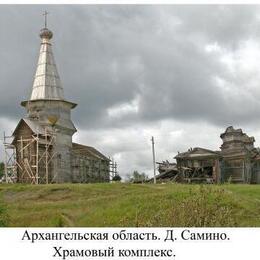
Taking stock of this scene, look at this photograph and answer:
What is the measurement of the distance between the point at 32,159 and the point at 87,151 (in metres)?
10.9

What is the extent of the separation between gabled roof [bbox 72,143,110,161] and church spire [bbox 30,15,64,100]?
5.98 meters

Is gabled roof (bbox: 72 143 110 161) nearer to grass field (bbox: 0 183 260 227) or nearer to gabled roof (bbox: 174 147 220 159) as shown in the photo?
gabled roof (bbox: 174 147 220 159)

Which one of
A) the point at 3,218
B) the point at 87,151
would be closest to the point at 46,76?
the point at 87,151

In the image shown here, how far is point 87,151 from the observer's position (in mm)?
53344

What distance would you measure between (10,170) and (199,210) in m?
36.9

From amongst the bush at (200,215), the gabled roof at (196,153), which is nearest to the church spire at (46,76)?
the gabled roof at (196,153)

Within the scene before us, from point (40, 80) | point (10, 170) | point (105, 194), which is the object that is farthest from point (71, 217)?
point (40, 80)

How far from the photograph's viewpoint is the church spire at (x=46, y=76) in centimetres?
4716

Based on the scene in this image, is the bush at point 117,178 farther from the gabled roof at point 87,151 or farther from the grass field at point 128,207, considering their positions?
the grass field at point 128,207

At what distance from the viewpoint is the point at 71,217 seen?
23.0 metres

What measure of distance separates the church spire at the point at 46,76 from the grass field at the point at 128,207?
13.8 metres

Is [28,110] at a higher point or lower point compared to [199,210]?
higher

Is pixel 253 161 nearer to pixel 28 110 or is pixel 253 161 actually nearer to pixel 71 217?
pixel 28 110

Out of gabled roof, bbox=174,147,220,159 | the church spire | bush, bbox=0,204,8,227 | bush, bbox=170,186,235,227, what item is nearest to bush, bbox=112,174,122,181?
gabled roof, bbox=174,147,220,159
